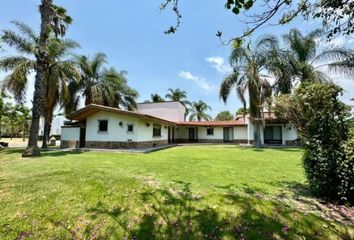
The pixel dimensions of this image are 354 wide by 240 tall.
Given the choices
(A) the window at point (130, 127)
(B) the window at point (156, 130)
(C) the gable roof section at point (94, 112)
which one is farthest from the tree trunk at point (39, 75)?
(B) the window at point (156, 130)

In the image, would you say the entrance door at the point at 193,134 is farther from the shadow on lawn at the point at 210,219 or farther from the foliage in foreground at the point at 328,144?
the shadow on lawn at the point at 210,219

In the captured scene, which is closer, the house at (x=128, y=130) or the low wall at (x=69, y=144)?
the house at (x=128, y=130)

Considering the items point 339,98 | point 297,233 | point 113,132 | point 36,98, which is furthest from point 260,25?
point 113,132

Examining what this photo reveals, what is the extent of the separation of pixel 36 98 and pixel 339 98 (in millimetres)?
15238

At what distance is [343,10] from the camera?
4238mm

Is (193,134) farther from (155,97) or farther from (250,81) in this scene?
(250,81)

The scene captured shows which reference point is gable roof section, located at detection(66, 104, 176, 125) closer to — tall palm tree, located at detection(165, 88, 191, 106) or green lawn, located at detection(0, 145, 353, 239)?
green lawn, located at detection(0, 145, 353, 239)

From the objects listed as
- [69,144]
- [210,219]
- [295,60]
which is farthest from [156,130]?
[210,219]

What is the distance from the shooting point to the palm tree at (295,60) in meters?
20.8

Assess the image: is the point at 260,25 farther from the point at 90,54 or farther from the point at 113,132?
the point at 90,54

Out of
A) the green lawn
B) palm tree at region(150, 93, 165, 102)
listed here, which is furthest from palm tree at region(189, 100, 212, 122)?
the green lawn

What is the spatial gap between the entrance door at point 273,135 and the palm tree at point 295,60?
603 centimetres

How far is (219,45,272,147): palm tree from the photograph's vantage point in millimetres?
20859

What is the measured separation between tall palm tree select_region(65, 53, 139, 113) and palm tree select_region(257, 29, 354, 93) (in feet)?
51.0
